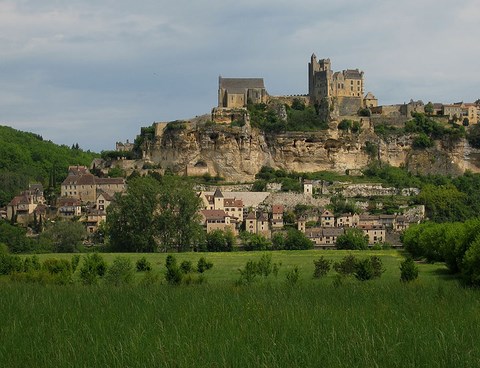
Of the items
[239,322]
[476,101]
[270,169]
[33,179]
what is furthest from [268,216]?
[239,322]

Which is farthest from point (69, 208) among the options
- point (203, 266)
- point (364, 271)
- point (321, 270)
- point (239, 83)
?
point (364, 271)

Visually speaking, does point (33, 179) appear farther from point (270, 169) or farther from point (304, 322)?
point (304, 322)

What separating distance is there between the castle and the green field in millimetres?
80047

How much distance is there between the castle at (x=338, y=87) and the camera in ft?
325

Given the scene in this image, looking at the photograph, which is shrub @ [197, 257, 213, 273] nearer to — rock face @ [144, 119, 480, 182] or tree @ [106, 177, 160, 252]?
tree @ [106, 177, 160, 252]

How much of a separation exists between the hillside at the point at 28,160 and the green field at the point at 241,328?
78944mm

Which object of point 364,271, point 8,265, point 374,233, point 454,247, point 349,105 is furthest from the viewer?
point 349,105

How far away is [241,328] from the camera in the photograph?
45.8 ft

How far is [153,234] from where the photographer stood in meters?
64.4

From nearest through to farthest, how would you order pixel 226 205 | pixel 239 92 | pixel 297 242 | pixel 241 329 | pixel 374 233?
pixel 241 329 < pixel 297 242 < pixel 374 233 < pixel 226 205 < pixel 239 92

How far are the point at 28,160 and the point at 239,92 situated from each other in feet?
132

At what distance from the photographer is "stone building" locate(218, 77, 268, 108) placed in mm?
97375

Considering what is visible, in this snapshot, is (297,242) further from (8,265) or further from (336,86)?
(8,265)

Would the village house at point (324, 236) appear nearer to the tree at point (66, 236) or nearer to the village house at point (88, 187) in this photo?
the tree at point (66, 236)
